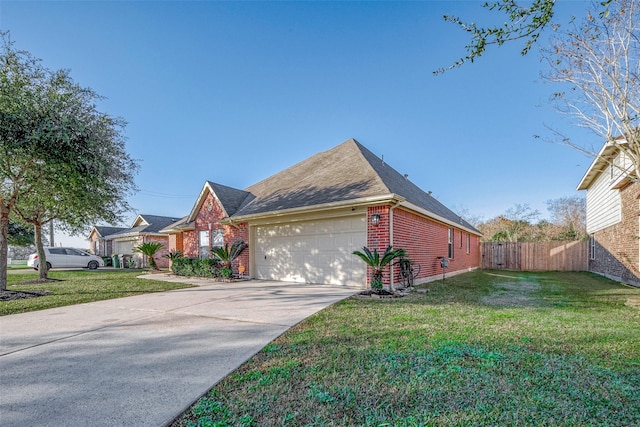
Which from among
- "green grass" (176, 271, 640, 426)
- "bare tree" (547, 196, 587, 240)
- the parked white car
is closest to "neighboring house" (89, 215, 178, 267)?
the parked white car

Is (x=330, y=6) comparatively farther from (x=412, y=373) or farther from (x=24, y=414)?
(x=24, y=414)

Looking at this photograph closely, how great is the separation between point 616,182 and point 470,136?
533 cm

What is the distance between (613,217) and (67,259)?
29277 mm

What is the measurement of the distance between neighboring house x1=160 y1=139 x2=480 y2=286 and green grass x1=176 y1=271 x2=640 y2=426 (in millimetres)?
3787

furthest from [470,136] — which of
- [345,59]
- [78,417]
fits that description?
[78,417]

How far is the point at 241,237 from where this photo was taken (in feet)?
39.1

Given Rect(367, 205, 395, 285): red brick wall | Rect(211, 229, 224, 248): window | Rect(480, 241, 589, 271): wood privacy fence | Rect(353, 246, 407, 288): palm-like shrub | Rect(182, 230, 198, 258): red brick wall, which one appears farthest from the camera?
Rect(480, 241, 589, 271): wood privacy fence

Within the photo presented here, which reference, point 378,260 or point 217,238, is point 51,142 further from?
point 378,260

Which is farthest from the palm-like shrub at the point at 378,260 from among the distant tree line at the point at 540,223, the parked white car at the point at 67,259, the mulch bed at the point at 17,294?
the distant tree line at the point at 540,223

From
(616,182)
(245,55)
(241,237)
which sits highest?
(245,55)

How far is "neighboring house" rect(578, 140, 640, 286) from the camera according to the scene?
388 inches

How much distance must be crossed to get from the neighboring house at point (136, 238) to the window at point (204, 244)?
752 centimetres

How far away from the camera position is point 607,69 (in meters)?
6.52

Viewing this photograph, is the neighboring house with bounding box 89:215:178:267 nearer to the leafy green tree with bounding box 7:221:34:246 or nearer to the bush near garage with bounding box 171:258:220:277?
the leafy green tree with bounding box 7:221:34:246
